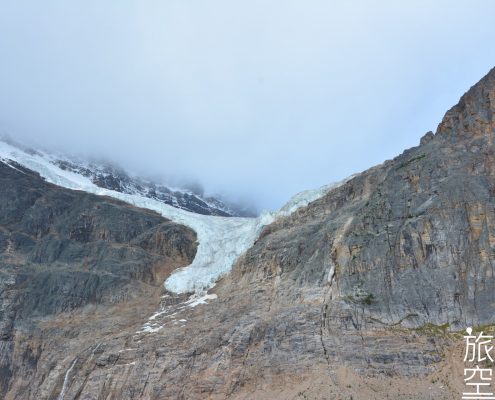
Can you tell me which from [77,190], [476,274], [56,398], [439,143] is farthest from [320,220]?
[77,190]

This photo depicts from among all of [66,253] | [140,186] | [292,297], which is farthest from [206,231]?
[140,186]

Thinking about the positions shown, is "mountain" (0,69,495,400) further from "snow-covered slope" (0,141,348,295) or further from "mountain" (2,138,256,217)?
"mountain" (2,138,256,217)

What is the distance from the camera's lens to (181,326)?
7325 cm

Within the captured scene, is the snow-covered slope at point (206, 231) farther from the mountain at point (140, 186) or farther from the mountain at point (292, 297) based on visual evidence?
the mountain at point (140, 186)

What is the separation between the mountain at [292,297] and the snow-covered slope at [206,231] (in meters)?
0.40

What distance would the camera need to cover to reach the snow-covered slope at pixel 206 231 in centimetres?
8781

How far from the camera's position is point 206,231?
10494 cm

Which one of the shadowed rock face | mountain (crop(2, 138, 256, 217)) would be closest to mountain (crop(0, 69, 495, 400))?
the shadowed rock face

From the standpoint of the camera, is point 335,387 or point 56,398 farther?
point 56,398

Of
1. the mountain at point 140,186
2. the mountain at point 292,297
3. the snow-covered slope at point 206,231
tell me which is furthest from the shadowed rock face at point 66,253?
the mountain at point 140,186

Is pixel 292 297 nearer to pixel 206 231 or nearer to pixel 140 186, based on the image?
pixel 206 231

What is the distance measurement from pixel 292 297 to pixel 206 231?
3997 centimetres

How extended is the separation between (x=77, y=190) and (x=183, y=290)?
39.9m

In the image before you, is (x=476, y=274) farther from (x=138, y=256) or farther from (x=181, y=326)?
(x=138, y=256)
